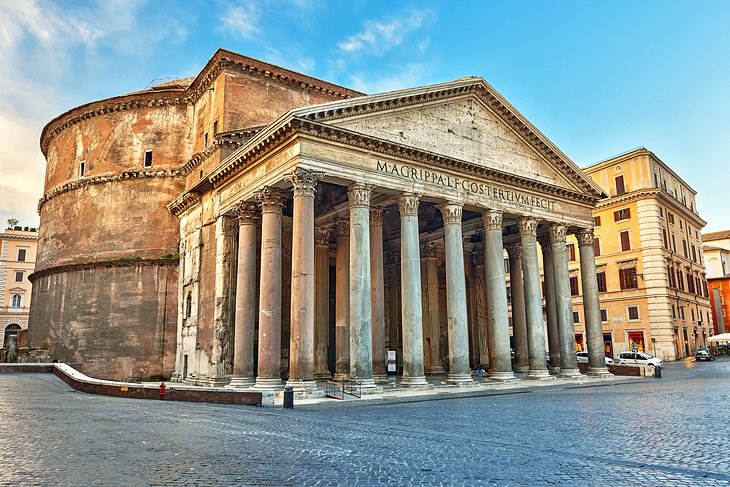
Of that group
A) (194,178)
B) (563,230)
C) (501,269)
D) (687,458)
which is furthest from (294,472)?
(194,178)

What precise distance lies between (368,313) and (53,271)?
61.9 ft

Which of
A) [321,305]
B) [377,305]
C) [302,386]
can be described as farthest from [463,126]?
[302,386]

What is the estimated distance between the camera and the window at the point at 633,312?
110ft

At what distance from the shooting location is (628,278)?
3412 cm

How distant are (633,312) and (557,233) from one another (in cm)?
1622

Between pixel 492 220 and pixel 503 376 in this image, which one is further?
pixel 492 220

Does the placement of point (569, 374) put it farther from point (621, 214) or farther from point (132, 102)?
point (132, 102)

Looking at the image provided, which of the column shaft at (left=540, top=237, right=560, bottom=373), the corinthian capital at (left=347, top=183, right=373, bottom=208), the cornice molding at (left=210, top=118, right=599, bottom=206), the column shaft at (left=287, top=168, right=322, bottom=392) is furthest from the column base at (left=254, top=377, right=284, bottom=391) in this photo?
the column shaft at (left=540, top=237, right=560, bottom=373)

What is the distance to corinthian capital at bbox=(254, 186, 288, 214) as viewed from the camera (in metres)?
16.1

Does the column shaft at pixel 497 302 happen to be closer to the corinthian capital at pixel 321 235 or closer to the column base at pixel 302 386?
the corinthian capital at pixel 321 235

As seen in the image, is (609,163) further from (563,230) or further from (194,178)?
(194,178)

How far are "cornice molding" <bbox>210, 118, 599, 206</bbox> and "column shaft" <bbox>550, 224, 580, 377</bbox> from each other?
1802 mm

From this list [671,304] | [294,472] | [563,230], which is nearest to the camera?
[294,472]

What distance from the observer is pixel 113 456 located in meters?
6.68
